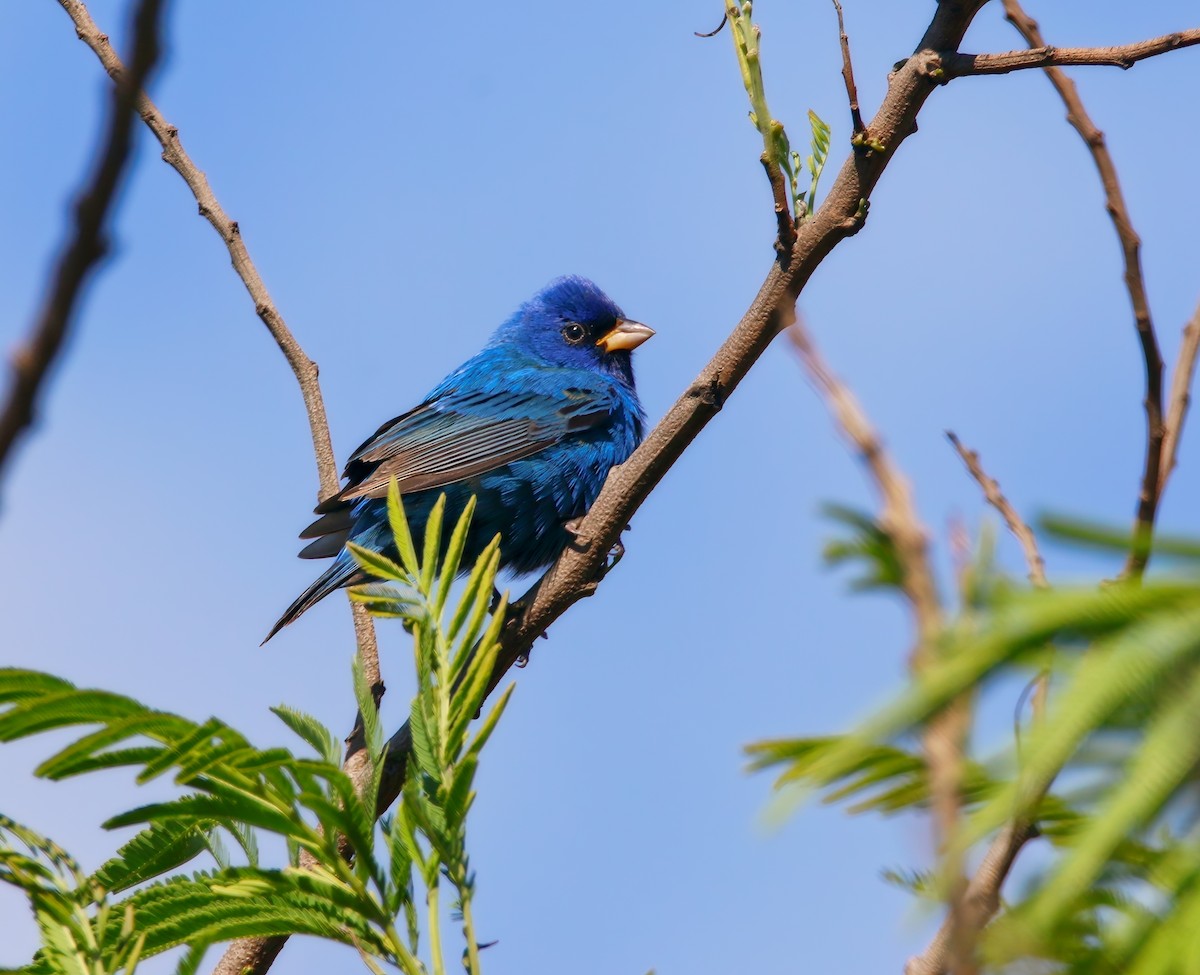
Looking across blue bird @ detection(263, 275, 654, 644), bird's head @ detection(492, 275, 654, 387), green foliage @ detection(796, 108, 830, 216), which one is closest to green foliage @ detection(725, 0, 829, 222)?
green foliage @ detection(796, 108, 830, 216)

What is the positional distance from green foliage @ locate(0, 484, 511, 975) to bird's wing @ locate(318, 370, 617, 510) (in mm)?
5101

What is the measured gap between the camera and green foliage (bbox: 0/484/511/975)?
2016mm

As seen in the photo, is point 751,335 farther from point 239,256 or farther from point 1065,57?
point 239,256

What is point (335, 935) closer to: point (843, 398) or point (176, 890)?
point (176, 890)

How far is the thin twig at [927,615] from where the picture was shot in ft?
3.26

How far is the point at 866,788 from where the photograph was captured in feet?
4.44

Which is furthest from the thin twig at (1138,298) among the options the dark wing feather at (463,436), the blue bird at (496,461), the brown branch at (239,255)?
the dark wing feather at (463,436)

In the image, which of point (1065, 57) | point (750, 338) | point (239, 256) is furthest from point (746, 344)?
point (239, 256)

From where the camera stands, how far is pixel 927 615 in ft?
3.29

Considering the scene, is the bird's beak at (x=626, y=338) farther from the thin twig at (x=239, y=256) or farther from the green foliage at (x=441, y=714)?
the green foliage at (x=441, y=714)

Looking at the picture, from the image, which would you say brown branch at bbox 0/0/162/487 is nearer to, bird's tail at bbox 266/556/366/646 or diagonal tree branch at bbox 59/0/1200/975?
diagonal tree branch at bbox 59/0/1200/975

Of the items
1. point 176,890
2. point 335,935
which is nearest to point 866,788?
point 335,935

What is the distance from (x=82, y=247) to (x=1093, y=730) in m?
0.79

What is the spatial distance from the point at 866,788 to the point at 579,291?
864 centimetres
